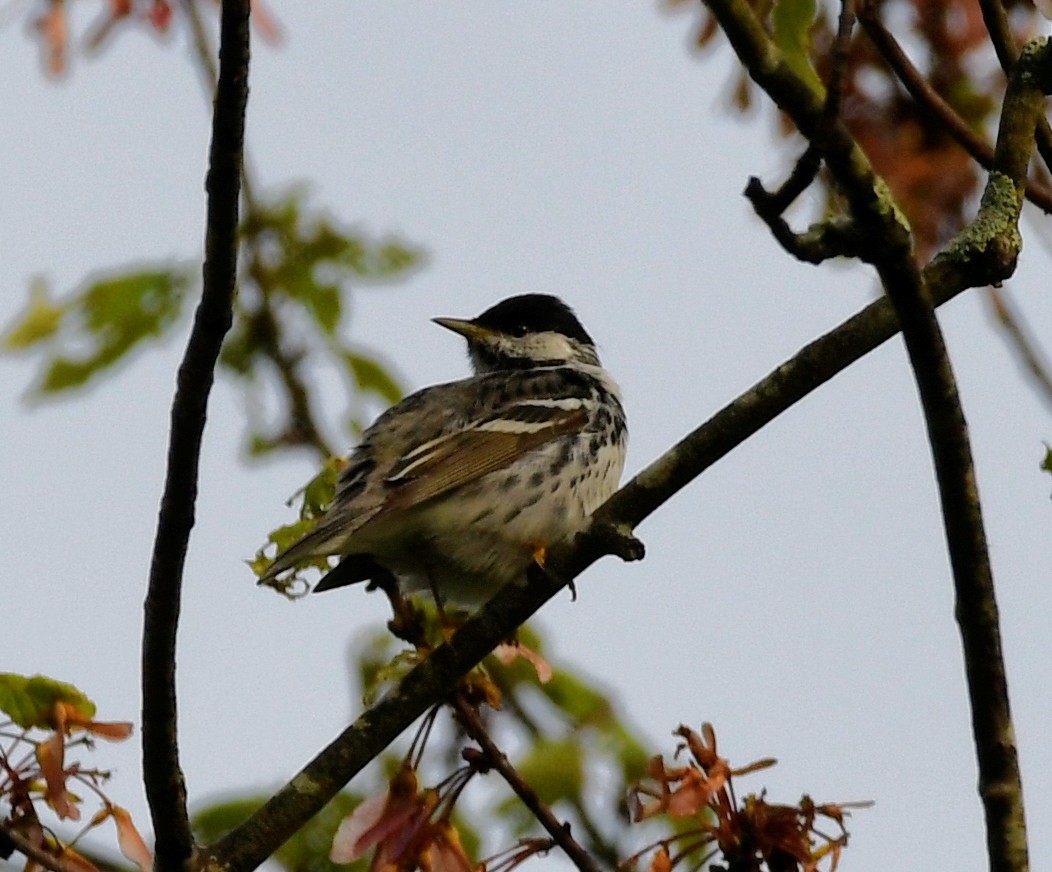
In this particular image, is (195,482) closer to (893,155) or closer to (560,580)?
(560,580)

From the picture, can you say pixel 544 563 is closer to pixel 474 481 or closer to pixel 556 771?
pixel 556 771

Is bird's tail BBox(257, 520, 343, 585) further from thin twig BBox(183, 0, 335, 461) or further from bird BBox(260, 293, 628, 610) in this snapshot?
thin twig BBox(183, 0, 335, 461)

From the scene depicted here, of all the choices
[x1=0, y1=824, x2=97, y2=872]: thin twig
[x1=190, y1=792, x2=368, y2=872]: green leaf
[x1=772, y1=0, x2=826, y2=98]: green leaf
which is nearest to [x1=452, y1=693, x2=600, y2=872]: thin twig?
[x1=0, y1=824, x2=97, y2=872]: thin twig

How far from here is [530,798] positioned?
12.5 feet

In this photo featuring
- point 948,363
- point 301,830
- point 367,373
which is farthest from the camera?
point 367,373

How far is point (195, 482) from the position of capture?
3.50 metres

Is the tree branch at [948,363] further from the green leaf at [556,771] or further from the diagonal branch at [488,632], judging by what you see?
the green leaf at [556,771]

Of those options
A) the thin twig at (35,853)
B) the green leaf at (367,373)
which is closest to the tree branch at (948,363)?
the thin twig at (35,853)

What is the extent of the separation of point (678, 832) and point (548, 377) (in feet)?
11.6

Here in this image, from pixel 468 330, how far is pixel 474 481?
1.93 m

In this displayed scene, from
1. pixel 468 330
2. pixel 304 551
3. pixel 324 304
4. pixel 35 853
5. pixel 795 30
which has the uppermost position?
pixel 468 330

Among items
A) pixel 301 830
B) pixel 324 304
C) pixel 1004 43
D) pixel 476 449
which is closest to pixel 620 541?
pixel 301 830

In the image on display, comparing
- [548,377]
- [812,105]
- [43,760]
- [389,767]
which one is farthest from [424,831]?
[548,377]

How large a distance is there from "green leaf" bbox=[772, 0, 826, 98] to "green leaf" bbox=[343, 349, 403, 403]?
9.54ft
